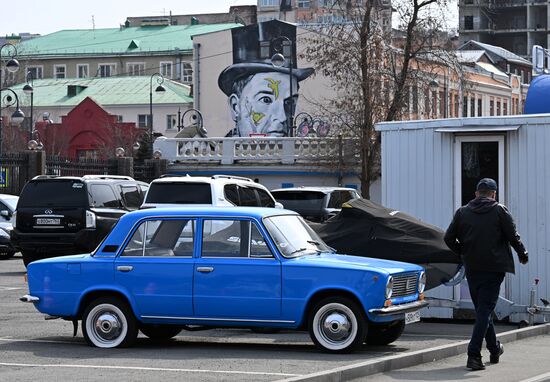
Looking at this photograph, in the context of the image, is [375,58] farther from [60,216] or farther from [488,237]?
[488,237]

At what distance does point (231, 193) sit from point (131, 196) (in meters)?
4.94

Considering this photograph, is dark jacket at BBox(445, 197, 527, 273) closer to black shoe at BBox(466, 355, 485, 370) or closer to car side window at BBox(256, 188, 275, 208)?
black shoe at BBox(466, 355, 485, 370)

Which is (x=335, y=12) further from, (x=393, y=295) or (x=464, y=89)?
(x=393, y=295)

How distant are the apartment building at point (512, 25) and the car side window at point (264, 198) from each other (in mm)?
115623

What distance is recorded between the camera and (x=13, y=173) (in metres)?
42.8

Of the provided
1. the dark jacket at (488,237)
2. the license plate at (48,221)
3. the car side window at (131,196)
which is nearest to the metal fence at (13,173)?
the car side window at (131,196)

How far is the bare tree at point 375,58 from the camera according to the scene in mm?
44000

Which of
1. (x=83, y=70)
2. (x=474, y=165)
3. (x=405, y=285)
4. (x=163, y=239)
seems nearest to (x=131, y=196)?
(x=474, y=165)

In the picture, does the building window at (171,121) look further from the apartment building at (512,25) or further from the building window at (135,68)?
the apartment building at (512,25)

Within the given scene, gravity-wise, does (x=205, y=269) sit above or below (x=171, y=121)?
below

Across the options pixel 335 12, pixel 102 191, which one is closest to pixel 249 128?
pixel 335 12

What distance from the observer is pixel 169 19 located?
489 feet

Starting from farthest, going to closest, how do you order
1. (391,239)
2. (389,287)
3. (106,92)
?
(106,92)
(391,239)
(389,287)

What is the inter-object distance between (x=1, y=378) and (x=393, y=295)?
4.07 m
